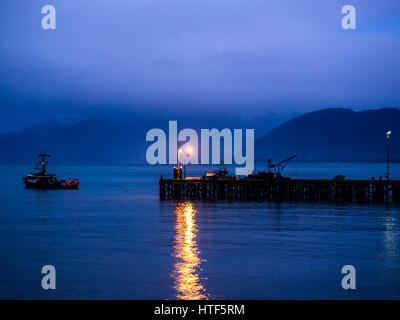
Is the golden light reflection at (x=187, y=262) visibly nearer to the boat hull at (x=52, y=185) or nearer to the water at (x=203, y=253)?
the water at (x=203, y=253)

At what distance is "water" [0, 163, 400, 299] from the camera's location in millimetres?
22484

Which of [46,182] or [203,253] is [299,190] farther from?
[46,182]

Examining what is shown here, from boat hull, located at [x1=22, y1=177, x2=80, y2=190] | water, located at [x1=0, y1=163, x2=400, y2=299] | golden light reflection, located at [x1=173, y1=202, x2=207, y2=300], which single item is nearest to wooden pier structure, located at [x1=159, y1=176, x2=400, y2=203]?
water, located at [x1=0, y1=163, x2=400, y2=299]

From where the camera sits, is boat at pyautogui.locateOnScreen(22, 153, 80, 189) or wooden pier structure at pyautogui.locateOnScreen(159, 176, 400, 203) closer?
wooden pier structure at pyautogui.locateOnScreen(159, 176, 400, 203)

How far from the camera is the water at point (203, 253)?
2248 cm

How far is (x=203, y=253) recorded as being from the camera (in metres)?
30.1

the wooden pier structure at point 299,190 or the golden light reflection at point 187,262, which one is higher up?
the wooden pier structure at point 299,190

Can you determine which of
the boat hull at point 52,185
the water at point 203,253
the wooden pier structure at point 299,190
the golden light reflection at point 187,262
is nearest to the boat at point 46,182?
the boat hull at point 52,185

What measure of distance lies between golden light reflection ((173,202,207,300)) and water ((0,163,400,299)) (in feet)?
0.20

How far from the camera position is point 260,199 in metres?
67.6

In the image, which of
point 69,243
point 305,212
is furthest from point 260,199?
point 69,243

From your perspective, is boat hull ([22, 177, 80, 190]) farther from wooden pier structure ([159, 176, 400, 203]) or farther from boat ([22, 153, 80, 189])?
wooden pier structure ([159, 176, 400, 203])

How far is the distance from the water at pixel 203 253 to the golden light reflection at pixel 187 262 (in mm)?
61
